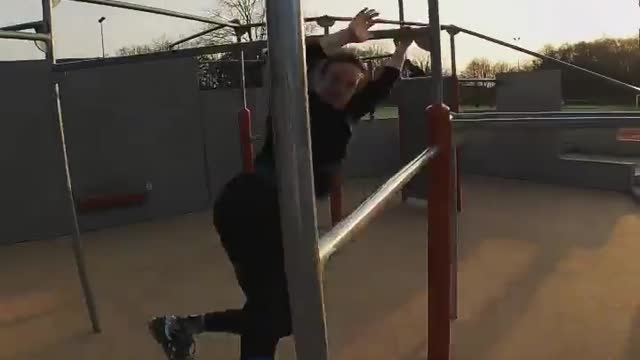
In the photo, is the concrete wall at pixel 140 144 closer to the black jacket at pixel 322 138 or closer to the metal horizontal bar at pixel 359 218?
the black jacket at pixel 322 138

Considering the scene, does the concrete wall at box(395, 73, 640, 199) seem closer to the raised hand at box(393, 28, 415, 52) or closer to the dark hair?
the raised hand at box(393, 28, 415, 52)

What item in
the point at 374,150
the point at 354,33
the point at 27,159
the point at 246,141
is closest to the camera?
the point at 354,33

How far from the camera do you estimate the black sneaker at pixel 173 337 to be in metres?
2.03

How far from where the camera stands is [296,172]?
2.45 feet

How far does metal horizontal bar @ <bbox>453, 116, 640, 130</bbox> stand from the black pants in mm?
948

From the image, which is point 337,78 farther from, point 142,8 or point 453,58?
point 453,58

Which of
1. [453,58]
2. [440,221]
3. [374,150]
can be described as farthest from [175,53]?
[374,150]

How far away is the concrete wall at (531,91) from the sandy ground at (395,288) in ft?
6.28

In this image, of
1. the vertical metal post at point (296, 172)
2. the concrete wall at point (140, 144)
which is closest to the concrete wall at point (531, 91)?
the concrete wall at point (140, 144)

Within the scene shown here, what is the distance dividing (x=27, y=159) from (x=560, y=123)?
4389 millimetres

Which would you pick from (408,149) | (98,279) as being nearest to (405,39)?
(98,279)

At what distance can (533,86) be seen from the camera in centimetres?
709

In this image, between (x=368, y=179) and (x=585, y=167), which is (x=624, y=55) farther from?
(x=368, y=179)

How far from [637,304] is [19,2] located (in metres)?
4.68
